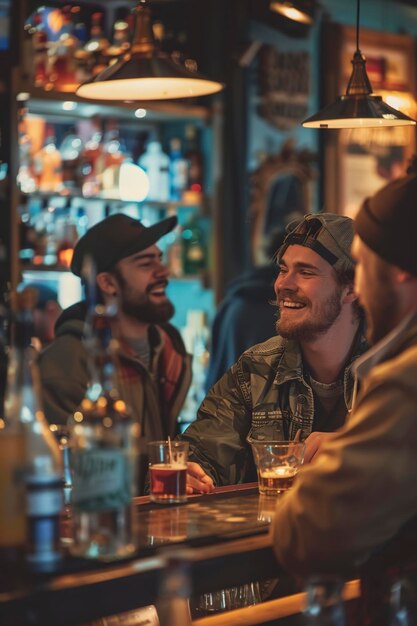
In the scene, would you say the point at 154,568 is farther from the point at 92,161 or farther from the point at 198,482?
the point at 92,161

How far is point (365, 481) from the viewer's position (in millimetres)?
1895

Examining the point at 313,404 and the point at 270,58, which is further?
the point at 270,58

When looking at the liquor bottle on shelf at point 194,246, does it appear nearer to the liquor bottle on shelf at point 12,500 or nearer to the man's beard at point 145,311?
the man's beard at point 145,311

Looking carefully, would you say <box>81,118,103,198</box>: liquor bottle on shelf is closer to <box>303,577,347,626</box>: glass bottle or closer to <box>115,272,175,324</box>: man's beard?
<box>115,272,175,324</box>: man's beard

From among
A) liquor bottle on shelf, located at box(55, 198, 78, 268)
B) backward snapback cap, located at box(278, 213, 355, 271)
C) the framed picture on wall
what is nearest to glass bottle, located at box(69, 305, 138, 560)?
backward snapback cap, located at box(278, 213, 355, 271)

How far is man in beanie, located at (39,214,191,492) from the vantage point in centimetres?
451

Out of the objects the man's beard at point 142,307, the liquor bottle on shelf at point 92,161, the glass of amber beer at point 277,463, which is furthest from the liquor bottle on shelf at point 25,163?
the glass of amber beer at point 277,463

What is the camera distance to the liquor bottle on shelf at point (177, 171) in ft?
20.3

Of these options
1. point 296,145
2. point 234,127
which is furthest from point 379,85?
point 234,127

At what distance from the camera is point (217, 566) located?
1916 mm

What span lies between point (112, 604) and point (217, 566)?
0.22 m

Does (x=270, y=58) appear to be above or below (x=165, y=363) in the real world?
above

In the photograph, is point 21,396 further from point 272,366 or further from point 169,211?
point 169,211

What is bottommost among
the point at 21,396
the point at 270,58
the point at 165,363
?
the point at 165,363
